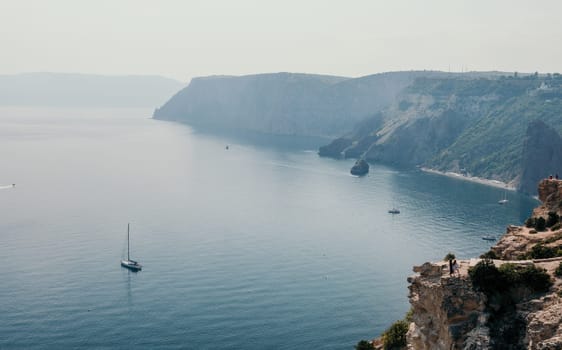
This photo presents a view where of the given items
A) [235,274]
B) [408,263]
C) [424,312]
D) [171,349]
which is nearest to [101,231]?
[235,274]

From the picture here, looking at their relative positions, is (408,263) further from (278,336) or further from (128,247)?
(128,247)

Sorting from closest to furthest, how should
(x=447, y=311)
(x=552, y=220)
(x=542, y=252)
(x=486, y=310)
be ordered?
(x=486, y=310) < (x=447, y=311) < (x=542, y=252) < (x=552, y=220)

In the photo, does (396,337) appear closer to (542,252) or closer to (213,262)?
(542,252)

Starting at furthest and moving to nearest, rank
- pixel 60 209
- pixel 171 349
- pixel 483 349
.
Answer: pixel 60 209, pixel 171 349, pixel 483 349

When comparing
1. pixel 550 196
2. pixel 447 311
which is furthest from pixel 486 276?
pixel 550 196

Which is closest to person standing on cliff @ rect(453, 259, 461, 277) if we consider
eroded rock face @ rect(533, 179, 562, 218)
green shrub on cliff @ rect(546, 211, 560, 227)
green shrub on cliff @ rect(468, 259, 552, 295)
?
green shrub on cliff @ rect(468, 259, 552, 295)

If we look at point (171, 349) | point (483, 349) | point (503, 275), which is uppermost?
point (503, 275)

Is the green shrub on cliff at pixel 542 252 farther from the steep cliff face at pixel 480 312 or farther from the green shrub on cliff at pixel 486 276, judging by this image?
the green shrub on cliff at pixel 486 276
